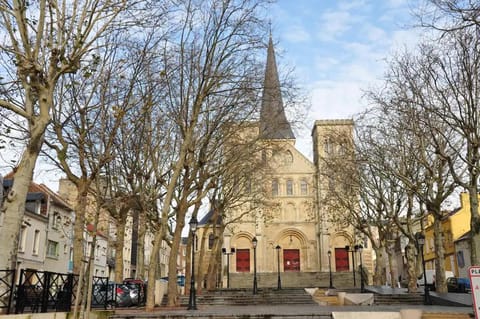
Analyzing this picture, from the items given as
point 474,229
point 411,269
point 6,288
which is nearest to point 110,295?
point 6,288

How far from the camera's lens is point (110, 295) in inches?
693

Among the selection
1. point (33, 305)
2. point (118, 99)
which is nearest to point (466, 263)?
point (118, 99)

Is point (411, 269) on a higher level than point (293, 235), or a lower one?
lower

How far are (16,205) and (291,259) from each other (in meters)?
44.1

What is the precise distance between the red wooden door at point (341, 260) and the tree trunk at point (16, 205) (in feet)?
144

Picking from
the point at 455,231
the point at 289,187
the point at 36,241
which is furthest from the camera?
the point at 289,187

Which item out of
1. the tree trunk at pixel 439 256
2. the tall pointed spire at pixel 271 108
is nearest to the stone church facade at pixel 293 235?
the tree trunk at pixel 439 256

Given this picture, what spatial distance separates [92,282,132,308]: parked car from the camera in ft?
49.5

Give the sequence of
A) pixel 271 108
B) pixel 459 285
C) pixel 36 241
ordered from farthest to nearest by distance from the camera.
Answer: pixel 36 241 < pixel 459 285 < pixel 271 108

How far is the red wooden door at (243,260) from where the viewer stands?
50844 mm

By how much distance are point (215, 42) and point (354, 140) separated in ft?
34.9

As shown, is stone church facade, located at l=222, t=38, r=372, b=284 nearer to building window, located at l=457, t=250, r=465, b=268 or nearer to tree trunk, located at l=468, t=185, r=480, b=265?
building window, located at l=457, t=250, r=465, b=268

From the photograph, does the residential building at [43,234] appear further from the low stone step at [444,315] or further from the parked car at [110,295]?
the low stone step at [444,315]

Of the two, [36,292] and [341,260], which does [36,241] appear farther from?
[341,260]
